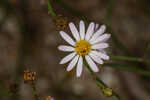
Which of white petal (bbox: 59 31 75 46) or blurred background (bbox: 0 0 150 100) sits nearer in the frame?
white petal (bbox: 59 31 75 46)

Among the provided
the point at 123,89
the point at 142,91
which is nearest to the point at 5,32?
the point at 123,89

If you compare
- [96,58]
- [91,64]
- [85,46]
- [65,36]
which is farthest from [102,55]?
[65,36]

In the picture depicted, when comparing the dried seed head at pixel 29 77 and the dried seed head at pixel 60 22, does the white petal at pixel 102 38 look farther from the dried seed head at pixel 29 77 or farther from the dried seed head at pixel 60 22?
the dried seed head at pixel 29 77

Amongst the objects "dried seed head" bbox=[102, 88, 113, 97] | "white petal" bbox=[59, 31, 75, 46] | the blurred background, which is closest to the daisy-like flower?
"white petal" bbox=[59, 31, 75, 46]

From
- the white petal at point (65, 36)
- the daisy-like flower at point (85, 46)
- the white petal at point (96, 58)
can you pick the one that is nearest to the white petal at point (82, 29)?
the daisy-like flower at point (85, 46)

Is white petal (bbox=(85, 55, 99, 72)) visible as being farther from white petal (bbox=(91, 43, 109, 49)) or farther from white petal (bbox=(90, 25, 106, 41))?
white petal (bbox=(90, 25, 106, 41))

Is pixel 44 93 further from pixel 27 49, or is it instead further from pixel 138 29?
pixel 138 29

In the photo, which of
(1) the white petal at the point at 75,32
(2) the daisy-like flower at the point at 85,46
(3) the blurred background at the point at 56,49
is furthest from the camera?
(3) the blurred background at the point at 56,49
